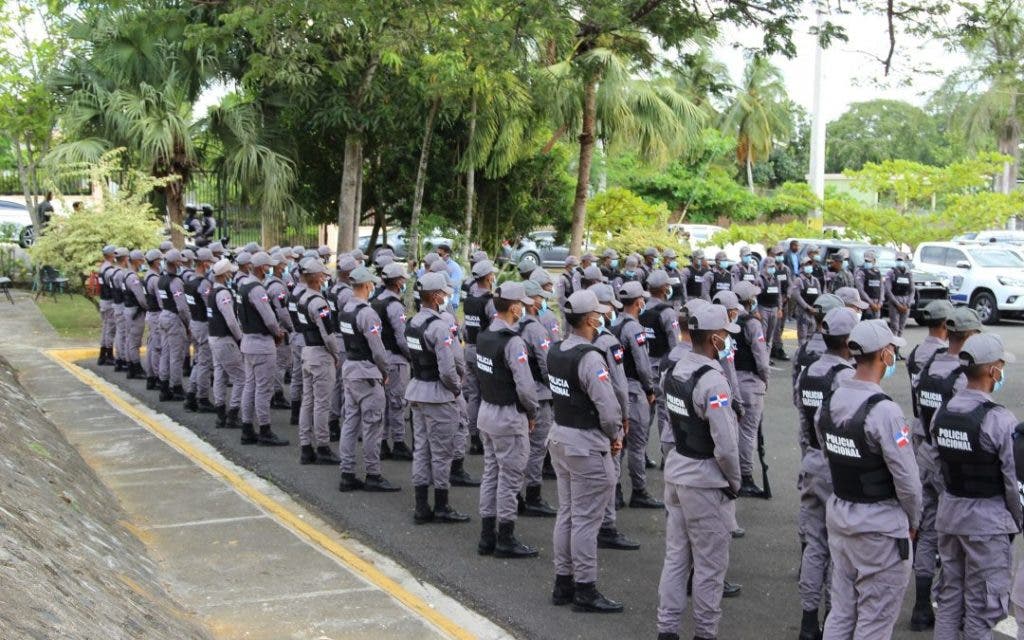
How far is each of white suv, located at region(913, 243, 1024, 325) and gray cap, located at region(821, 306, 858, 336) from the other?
722 inches

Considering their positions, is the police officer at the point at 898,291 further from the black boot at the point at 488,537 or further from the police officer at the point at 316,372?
the black boot at the point at 488,537

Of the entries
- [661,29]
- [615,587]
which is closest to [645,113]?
[661,29]

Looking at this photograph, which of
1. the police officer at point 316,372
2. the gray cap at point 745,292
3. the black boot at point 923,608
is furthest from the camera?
the police officer at point 316,372

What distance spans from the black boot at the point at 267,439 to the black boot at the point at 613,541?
186 inches

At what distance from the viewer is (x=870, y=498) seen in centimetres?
552

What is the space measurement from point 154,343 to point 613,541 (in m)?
8.73

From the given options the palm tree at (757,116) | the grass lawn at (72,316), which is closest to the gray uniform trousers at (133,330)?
the grass lawn at (72,316)

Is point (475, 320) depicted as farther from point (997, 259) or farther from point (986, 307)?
point (997, 259)

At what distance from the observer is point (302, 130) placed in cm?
2184

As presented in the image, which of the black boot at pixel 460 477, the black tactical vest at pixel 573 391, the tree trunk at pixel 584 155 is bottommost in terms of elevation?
the black boot at pixel 460 477

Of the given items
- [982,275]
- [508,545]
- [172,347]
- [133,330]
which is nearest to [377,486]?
[508,545]

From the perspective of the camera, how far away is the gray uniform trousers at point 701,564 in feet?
20.4

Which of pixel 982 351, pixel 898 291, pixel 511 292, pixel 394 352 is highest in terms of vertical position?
pixel 898 291

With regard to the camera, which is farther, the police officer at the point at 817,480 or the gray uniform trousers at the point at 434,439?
the gray uniform trousers at the point at 434,439
